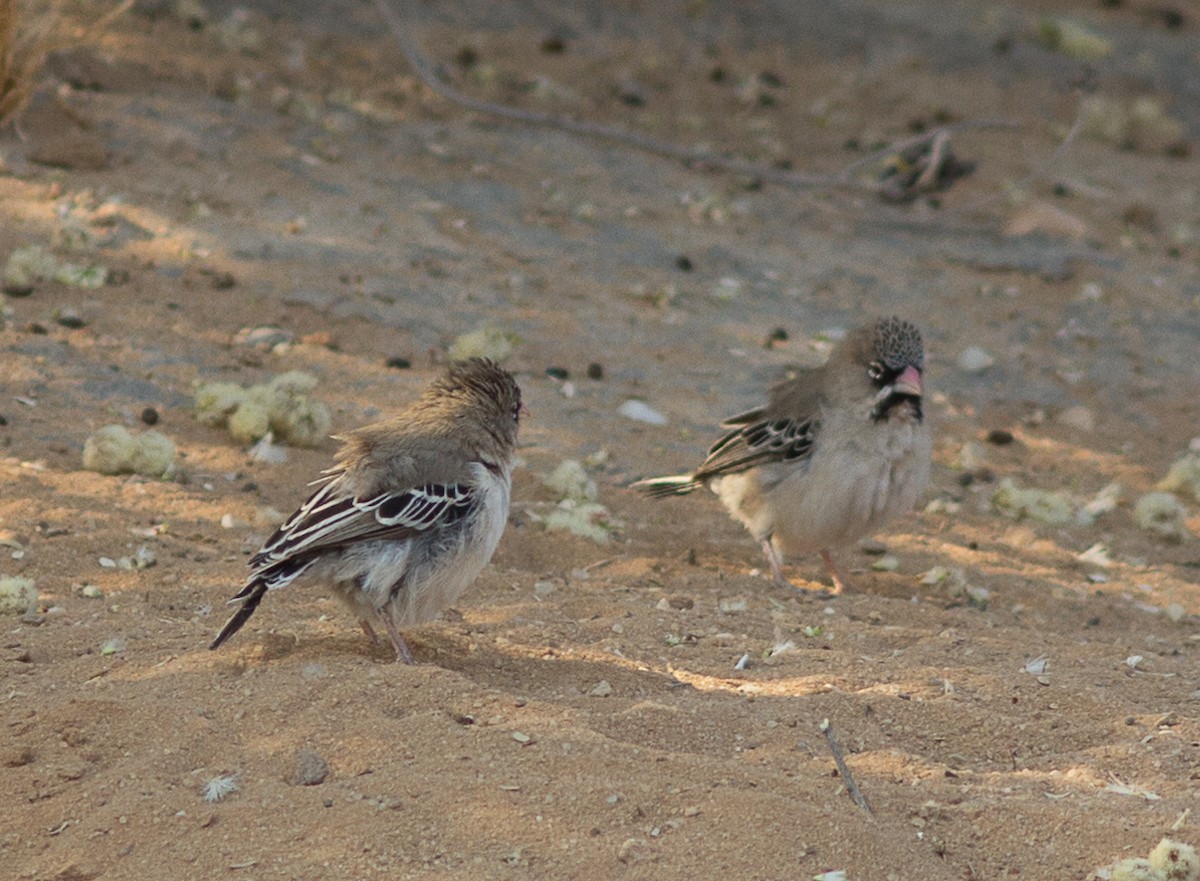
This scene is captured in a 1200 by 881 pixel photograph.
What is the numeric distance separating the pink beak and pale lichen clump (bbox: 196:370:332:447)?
2.76 meters

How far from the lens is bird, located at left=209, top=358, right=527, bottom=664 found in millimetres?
5473

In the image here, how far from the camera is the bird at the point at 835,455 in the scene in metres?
7.32

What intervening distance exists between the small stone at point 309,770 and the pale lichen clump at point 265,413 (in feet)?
10.00

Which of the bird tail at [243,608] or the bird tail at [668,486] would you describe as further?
the bird tail at [668,486]

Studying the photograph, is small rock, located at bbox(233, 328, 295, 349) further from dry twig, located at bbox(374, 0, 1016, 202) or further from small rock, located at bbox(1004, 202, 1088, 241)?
small rock, located at bbox(1004, 202, 1088, 241)

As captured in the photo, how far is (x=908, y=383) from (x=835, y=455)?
486 mm

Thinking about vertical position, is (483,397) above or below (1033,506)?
above

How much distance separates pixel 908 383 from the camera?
24.4 feet

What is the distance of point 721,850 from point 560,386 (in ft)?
16.3

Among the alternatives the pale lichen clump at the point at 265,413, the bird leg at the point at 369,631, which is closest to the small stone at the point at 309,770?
the bird leg at the point at 369,631

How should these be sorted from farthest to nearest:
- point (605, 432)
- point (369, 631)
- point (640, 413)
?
1. point (640, 413)
2. point (605, 432)
3. point (369, 631)

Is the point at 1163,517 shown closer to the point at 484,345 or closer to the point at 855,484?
the point at 855,484

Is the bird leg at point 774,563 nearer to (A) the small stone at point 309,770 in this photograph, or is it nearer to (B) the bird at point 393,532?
(B) the bird at point 393,532

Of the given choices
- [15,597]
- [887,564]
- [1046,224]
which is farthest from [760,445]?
[1046,224]
